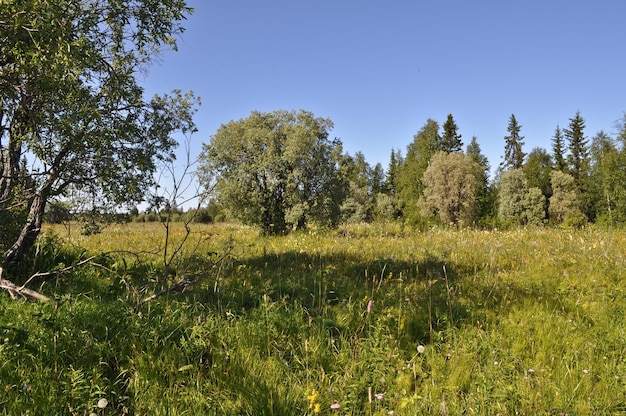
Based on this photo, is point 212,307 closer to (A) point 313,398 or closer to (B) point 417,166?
(A) point 313,398

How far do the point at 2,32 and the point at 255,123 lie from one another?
14.4 meters

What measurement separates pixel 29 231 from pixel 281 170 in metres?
11.6

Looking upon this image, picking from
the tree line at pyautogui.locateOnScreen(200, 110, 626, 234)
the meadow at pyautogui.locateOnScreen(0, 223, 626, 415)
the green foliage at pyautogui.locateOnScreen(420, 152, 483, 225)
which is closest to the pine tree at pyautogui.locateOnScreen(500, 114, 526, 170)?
the tree line at pyautogui.locateOnScreen(200, 110, 626, 234)

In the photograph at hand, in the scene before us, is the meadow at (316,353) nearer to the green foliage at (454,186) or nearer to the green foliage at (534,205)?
the green foliage at (454,186)

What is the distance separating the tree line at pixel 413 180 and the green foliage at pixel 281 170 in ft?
0.16

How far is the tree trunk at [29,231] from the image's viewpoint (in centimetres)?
626

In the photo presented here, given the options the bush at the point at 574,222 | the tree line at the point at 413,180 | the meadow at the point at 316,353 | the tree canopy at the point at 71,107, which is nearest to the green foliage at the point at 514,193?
the tree line at the point at 413,180

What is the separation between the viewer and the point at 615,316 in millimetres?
4512

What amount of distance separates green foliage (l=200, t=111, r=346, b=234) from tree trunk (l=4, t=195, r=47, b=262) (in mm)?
9984

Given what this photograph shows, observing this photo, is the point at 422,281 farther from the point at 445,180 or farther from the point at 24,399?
the point at 445,180

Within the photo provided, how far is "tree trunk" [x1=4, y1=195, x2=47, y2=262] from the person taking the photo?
626 centimetres

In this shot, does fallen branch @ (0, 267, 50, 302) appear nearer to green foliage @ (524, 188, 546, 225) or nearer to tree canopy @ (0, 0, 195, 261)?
tree canopy @ (0, 0, 195, 261)

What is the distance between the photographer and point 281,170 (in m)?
17.2

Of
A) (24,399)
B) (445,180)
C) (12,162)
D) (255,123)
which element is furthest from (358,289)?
(445,180)
